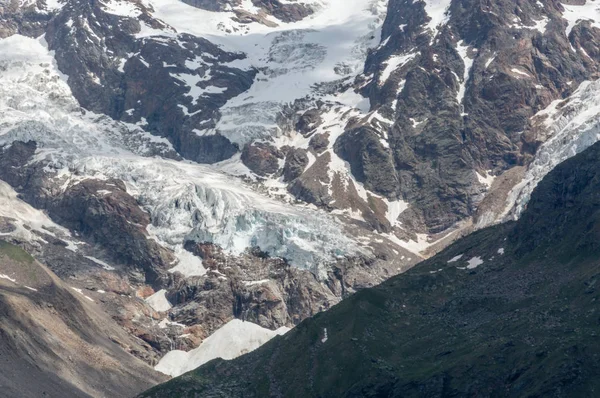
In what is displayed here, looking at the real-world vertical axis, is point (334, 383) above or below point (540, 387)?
below

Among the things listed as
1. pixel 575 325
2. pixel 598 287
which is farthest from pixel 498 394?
pixel 598 287

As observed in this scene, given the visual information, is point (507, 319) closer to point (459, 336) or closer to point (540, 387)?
point (459, 336)

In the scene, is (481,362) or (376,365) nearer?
(481,362)

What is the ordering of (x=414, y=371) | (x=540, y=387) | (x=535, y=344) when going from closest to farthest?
(x=540, y=387) → (x=535, y=344) → (x=414, y=371)

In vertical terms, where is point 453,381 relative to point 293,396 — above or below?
above

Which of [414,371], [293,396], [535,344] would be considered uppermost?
[535,344]

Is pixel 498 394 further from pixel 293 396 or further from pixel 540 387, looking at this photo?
pixel 293 396

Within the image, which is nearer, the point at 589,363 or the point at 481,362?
the point at 589,363

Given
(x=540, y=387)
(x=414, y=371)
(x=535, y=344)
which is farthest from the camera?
(x=414, y=371)

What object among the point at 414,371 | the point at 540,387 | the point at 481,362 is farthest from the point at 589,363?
the point at 414,371
